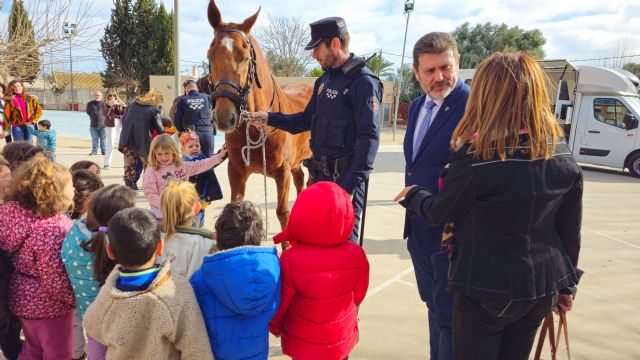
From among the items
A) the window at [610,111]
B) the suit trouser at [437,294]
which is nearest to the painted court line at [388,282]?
the suit trouser at [437,294]

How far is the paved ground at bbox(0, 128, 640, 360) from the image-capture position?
2.73 metres

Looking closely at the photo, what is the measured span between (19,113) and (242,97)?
6.91 metres

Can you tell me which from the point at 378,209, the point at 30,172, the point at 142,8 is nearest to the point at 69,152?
the point at 378,209

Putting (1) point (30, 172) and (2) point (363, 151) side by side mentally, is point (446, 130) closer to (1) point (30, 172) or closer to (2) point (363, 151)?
(2) point (363, 151)

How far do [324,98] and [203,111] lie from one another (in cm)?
367

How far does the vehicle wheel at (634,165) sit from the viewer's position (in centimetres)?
1082

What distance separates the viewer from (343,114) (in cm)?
260

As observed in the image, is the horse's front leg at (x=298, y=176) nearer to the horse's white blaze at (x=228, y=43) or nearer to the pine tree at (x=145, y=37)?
the horse's white blaze at (x=228, y=43)

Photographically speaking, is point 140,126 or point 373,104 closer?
point 373,104

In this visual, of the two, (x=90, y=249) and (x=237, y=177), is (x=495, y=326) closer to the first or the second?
(x=90, y=249)

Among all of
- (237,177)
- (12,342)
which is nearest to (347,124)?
(237,177)

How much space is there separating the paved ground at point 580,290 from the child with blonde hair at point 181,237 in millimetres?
936

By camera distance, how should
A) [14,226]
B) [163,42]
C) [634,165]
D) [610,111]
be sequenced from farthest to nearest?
[163,42], [610,111], [634,165], [14,226]

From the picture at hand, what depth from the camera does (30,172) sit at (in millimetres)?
2023
